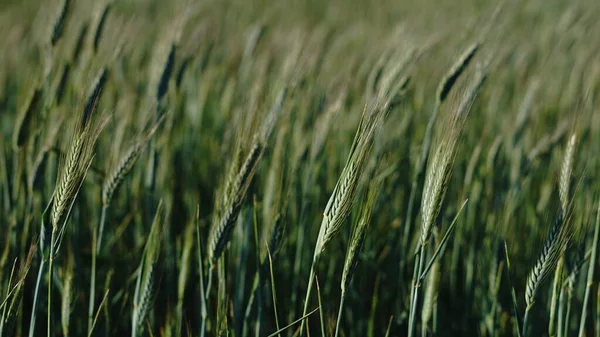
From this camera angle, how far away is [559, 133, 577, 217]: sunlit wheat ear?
0.96 metres

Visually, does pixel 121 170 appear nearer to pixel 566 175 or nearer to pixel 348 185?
pixel 348 185

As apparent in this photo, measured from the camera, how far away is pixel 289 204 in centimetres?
151

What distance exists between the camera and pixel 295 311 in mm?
1268

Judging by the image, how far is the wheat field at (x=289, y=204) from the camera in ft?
3.01

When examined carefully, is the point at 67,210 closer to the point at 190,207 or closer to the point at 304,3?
the point at 190,207

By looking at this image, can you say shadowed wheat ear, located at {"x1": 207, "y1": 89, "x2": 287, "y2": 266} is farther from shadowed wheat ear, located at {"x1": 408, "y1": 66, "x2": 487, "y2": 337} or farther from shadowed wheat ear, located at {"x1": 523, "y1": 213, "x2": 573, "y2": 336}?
shadowed wheat ear, located at {"x1": 523, "y1": 213, "x2": 573, "y2": 336}

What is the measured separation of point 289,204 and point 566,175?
0.70 metres

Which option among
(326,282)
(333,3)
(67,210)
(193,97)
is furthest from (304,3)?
(67,210)

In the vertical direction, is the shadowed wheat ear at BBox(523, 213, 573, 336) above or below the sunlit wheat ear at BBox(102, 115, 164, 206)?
below

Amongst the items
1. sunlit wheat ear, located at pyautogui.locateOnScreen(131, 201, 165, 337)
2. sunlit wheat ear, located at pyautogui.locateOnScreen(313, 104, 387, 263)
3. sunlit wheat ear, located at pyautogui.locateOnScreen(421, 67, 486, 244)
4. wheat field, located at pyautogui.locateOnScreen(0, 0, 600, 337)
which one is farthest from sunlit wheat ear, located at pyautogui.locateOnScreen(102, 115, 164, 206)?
sunlit wheat ear, located at pyautogui.locateOnScreen(421, 67, 486, 244)

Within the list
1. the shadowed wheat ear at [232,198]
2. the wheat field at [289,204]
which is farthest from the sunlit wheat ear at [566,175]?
the shadowed wheat ear at [232,198]

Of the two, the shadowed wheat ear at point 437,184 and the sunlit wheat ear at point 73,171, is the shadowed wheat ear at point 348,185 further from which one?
the sunlit wheat ear at point 73,171

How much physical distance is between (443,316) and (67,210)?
94 cm

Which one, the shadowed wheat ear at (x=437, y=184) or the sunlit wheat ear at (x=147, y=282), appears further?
the sunlit wheat ear at (x=147, y=282)
